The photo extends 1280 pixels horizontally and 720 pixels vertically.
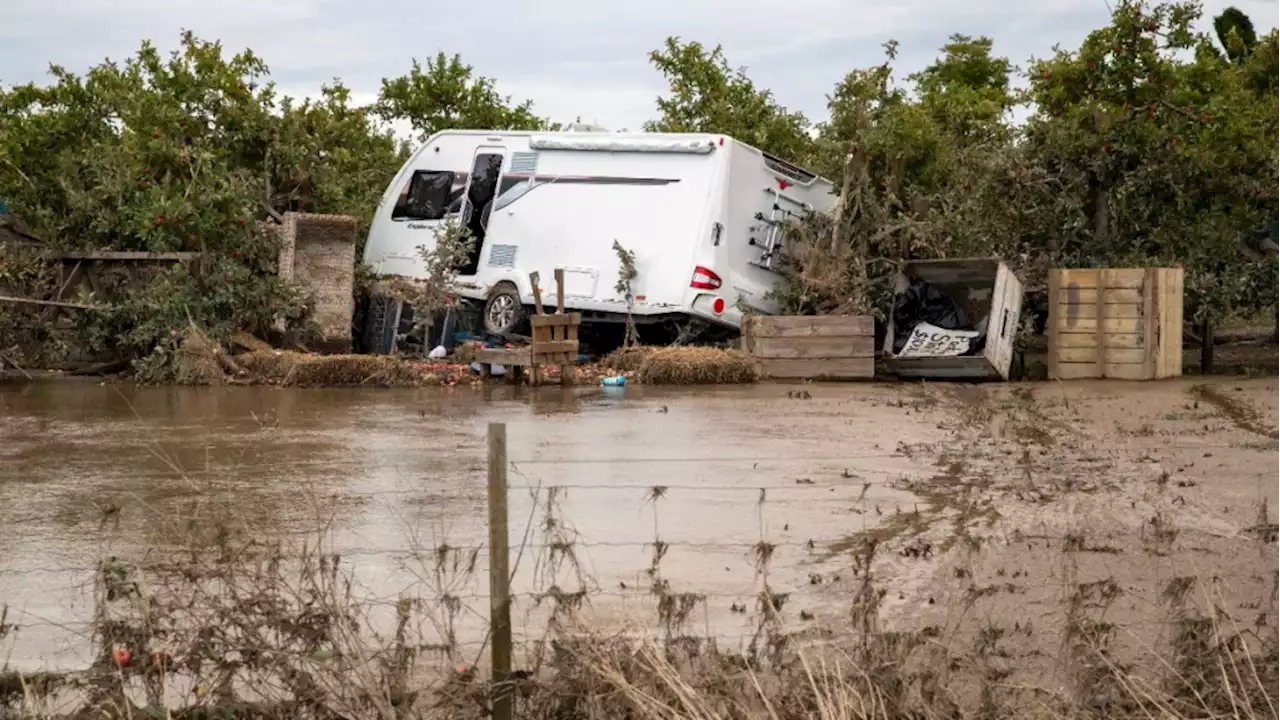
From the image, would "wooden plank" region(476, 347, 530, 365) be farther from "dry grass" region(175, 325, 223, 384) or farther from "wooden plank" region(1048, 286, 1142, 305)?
"wooden plank" region(1048, 286, 1142, 305)

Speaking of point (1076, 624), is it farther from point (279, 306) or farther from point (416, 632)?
point (279, 306)

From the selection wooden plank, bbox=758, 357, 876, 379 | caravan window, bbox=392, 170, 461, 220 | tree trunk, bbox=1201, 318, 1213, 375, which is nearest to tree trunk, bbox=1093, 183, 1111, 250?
tree trunk, bbox=1201, 318, 1213, 375

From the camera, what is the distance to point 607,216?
744 inches

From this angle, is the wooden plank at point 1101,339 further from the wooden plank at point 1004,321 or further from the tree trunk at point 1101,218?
the tree trunk at point 1101,218

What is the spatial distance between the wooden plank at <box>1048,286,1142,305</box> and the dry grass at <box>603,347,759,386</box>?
3.26m

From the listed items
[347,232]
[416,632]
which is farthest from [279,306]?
[416,632]

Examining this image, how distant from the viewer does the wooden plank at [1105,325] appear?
17.0 metres

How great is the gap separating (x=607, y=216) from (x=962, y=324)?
4.16 metres

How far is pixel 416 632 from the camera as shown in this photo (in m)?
6.35

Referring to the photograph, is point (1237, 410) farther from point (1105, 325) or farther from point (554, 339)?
point (554, 339)

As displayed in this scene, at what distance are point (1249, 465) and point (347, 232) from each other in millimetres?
11951

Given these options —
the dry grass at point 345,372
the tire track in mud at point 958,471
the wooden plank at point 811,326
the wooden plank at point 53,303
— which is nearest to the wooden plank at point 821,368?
the wooden plank at point 811,326

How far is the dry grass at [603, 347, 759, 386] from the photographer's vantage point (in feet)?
55.7

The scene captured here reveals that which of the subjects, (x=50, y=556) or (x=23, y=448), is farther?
(x=23, y=448)
